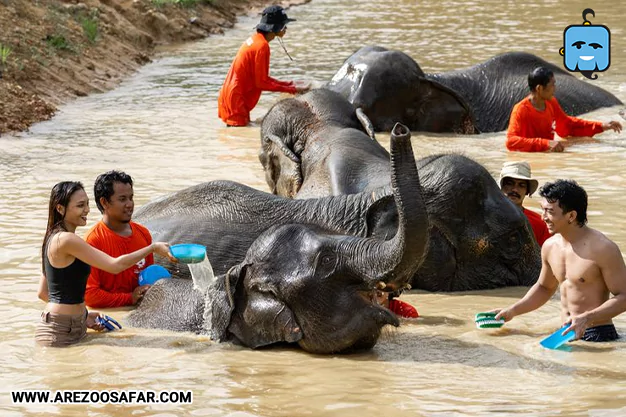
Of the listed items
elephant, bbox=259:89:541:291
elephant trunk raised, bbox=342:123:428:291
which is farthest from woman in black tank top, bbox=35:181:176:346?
elephant, bbox=259:89:541:291

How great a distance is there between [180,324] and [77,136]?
6.86m

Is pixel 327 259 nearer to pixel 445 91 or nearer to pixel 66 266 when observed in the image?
pixel 66 266

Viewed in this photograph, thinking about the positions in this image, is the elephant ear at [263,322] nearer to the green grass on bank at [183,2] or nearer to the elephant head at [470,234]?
the elephant head at [470,234]

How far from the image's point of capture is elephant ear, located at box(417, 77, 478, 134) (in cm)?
1295

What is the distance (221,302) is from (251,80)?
7974 millimetres

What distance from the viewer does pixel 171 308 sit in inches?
257

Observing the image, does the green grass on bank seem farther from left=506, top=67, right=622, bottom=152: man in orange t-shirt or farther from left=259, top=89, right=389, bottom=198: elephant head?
left=259, top=89, right=389, bottom=198: elephant head

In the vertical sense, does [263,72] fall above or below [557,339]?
above

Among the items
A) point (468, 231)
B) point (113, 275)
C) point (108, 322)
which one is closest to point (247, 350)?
point (108, 322)

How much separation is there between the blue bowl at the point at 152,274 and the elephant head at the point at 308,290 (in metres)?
0.92

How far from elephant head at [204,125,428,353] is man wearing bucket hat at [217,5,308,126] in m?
7.51

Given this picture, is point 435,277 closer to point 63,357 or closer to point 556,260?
point 556,260


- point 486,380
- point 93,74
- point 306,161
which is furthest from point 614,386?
point 93,74

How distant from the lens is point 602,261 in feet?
19.5
